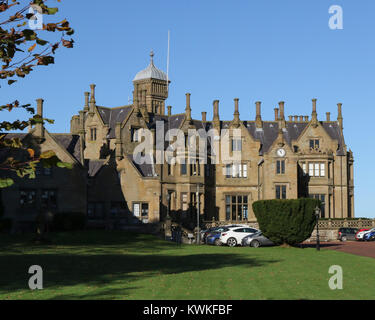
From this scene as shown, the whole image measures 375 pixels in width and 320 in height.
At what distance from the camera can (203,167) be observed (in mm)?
66375

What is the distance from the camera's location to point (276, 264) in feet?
99.2

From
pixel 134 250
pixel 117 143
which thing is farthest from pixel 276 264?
pixel 117 143

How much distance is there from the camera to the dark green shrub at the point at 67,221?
52.7 meters

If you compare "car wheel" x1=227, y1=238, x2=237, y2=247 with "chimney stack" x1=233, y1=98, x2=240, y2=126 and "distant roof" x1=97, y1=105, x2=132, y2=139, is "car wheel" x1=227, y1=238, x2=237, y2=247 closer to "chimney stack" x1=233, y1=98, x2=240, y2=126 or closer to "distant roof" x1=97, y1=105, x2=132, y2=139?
"distant roof" x1=97, y1=105, x2=132, y2=139

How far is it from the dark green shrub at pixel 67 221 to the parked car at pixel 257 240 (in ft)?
50.0

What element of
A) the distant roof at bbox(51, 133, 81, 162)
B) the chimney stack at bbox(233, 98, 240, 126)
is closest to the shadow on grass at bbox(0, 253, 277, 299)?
the distant roof at bbox(51, 133, 81, 162)

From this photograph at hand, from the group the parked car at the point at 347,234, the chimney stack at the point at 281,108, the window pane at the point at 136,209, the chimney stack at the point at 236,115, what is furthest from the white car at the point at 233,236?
the chimney stack at the point at 281,108

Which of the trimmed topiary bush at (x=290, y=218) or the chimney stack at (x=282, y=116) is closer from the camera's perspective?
the trimmed topiary bush at (x=290, y=218)

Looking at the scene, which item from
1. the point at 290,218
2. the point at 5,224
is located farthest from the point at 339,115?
the point at 5,224

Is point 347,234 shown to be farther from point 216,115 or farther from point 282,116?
point 216,115

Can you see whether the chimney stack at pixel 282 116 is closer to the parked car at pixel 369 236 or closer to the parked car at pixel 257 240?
the parked car at pixel 369 236

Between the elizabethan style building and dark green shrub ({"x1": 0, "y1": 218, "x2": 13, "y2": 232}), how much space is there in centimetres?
666

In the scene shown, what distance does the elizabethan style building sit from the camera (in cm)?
6025
